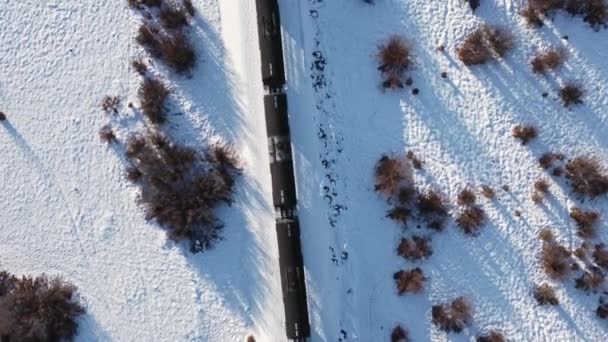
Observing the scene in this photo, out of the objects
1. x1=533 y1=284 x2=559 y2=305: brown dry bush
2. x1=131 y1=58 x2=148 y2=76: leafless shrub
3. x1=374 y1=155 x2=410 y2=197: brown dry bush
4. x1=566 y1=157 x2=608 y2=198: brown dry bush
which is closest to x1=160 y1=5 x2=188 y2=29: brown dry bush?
x1=131 y1=58 x2=148 y2=76: leafless shrub

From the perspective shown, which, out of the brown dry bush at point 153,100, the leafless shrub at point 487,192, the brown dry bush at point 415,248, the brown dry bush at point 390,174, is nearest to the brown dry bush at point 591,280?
the leafless shrub at point 487,192

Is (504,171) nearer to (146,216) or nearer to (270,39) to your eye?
(270,39)

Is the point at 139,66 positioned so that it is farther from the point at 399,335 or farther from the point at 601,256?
the point at 601,256

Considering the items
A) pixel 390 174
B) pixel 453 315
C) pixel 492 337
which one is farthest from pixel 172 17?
pixel 492 337

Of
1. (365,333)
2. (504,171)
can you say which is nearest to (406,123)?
(504,171)

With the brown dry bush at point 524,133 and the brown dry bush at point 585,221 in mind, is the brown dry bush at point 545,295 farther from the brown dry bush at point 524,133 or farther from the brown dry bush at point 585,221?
the brown dry bush at point 524,133
